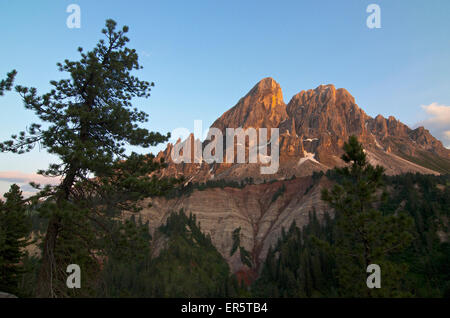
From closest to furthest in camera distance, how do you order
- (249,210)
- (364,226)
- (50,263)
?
(50,263) < (364,226) < (249,210)

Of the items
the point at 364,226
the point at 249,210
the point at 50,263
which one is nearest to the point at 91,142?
the point at 50,263

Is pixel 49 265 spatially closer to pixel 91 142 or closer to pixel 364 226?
pixel 91 142

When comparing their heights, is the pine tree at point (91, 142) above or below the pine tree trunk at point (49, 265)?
above

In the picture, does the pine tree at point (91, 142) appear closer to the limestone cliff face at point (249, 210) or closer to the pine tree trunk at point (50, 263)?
the pine tree trunk at point (50, 263)

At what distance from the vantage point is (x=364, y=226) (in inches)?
618


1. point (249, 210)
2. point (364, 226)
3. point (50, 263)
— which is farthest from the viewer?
point (249, 210)

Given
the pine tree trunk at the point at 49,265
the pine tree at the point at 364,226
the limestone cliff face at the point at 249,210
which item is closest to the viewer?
the pine tree trunk at the point at 49,265

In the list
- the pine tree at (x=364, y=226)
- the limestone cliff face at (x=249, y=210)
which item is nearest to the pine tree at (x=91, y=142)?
the pine tree at (x=364, y=226)

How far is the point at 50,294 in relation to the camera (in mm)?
11836

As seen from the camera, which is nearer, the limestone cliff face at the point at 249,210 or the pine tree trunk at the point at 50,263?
the pine tree trunk at the point at 50,263

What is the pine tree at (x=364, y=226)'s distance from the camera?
15.5m

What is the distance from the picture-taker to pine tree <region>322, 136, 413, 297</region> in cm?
1550

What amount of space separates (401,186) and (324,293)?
58478 mm

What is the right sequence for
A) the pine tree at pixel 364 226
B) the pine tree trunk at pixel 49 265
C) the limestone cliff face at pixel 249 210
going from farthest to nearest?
the limestone cliff face at pixel 249 210 → the pine tree at pixel 364 226 → the pine tree trunk at pixel 49 265
